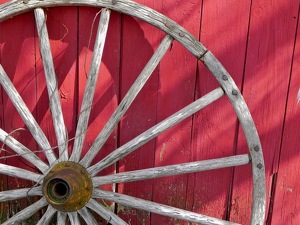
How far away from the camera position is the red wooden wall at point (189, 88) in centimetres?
162

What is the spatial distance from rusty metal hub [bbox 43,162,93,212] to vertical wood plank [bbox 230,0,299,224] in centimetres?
64

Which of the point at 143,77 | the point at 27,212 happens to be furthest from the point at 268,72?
the point at 27,212

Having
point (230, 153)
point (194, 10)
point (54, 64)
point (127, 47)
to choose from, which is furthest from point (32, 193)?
point (194, 10)

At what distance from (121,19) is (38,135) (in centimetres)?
56

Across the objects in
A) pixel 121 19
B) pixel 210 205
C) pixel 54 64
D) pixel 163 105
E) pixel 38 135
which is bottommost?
pixel 210 205

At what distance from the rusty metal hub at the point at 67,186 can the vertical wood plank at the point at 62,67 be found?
0.20m

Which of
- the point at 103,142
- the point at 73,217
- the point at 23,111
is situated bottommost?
the point at 73,217

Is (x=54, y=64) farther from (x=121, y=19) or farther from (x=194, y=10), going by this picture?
(x=194, y=10)

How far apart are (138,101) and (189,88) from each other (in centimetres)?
22

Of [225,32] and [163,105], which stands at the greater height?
[225,32]

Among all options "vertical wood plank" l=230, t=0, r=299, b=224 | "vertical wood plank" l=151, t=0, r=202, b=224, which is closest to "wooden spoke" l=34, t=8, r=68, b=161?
"vertical wood plank" l=151, t=0, r=202, b=224

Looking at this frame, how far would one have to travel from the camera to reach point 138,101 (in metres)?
1.73

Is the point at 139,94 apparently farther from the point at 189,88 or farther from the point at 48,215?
the point at 48,215

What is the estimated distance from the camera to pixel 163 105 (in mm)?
1719
